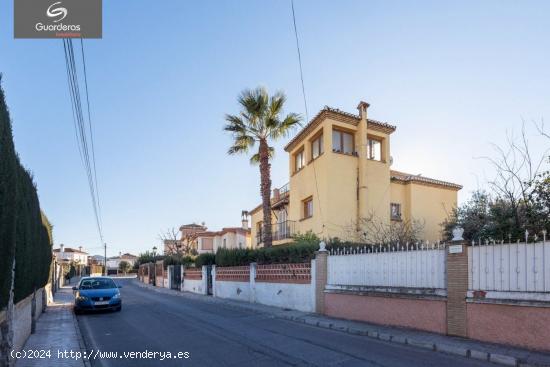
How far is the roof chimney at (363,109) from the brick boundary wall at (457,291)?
14.8 m

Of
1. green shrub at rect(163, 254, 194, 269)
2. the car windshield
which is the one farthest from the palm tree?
green shrub at rect(163, 254, 194, 269)

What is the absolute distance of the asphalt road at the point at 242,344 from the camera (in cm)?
834

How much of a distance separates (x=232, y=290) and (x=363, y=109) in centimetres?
1218

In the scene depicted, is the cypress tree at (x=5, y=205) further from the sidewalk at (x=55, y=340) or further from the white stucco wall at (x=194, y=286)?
the white stucco wall at (x=194, y=286)

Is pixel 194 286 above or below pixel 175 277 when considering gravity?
above

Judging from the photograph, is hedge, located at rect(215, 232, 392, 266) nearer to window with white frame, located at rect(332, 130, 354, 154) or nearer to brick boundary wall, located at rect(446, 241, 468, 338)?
brick boundary wall, located at rect(446, 241, 468, 338)

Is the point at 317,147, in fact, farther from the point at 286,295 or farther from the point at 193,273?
the point at 193,273

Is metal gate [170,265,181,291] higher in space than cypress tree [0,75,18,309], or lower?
lower

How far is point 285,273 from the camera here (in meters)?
18.3

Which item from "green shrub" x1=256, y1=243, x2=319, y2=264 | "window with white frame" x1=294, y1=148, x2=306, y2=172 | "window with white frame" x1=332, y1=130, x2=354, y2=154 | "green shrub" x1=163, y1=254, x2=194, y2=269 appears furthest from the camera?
"green shrub" x1=163, y1=254, x2=194, y2=269

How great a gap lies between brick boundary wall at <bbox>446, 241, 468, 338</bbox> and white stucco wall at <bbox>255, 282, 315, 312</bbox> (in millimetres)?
6282

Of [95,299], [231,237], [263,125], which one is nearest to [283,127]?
[263,125]

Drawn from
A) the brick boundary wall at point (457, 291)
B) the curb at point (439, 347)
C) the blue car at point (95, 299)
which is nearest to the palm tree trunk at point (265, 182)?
the blue car at point (95, 299)

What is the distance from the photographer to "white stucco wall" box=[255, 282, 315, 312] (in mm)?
16531
